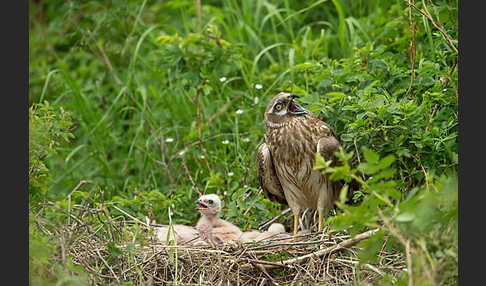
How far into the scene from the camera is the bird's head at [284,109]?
416 centimetres

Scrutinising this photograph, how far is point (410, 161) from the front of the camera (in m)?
4.18

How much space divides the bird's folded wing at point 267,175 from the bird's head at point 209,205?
1.29ft

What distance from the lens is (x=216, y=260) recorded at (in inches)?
148

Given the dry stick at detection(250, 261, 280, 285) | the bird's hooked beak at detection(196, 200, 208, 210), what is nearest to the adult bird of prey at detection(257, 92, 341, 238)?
the bird's hooked beak at detection(196, 200, 208, 210)

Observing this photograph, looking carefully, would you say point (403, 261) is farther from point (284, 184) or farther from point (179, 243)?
point (179, 243)

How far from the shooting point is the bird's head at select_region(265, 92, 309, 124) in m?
4.16

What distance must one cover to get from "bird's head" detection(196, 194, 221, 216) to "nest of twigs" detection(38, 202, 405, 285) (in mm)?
600

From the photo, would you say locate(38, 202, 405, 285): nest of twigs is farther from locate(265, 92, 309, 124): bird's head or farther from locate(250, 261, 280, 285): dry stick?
locate(265, 92, 309, 124): bird's head

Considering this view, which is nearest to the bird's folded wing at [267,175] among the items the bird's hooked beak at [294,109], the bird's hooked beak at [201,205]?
the bird's hooked beak at [294,109]

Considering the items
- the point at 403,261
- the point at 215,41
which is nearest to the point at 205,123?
the point at 215,41

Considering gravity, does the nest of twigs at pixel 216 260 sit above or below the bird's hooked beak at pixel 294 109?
below

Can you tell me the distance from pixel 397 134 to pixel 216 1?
379cm

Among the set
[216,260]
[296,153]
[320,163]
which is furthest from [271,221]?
[320,163]

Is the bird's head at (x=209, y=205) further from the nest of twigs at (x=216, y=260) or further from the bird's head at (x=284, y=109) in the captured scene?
the bird's head at (x=284, y=109)
